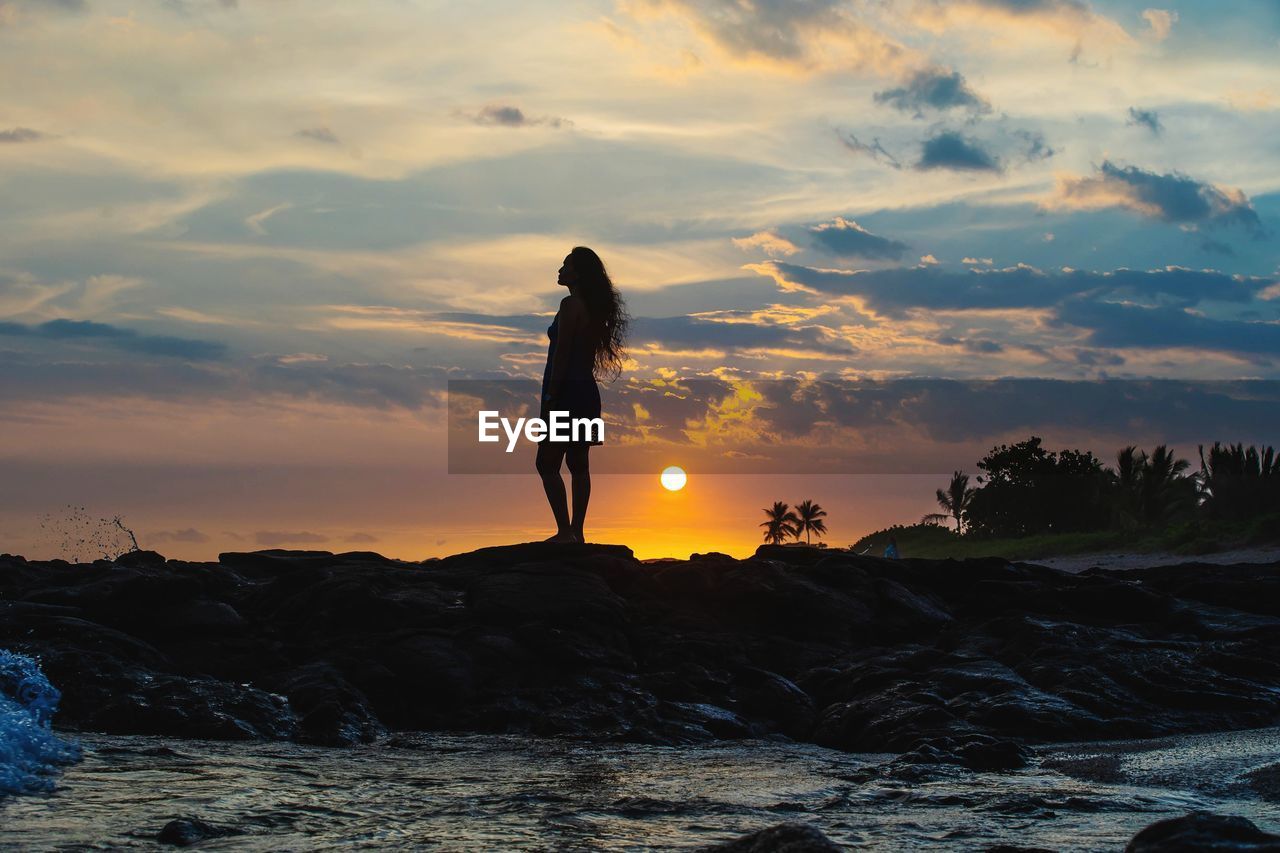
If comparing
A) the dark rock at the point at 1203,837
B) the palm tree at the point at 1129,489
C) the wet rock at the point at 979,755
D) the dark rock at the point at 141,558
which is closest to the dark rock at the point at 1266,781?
the wet rock at the point at 979,755

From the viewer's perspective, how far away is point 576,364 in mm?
11586

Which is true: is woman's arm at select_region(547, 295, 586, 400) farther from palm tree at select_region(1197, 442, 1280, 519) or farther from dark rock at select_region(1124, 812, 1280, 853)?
palm tree at select_region(1197, 442, 1280, 519)

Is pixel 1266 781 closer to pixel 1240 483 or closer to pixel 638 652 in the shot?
pixel 638 652

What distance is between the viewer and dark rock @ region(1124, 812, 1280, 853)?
4086 mm

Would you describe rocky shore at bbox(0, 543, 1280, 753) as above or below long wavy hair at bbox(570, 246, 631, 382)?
below

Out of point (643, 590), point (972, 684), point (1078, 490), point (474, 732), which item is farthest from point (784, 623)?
point (1078, 490)

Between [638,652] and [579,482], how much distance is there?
2.18m

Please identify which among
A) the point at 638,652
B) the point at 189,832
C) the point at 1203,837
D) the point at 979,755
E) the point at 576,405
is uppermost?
the point at 576,405

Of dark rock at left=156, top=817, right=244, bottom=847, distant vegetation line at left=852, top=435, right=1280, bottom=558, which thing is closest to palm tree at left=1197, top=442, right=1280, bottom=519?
distant vegetation line at left=852, top=435, right=1280, bottom=558

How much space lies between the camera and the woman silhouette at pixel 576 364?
1142 cm

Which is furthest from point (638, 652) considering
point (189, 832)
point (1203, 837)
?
point (1203, 837)

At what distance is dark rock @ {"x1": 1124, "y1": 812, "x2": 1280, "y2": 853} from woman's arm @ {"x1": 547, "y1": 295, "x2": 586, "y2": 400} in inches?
305

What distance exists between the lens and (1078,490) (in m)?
50.5

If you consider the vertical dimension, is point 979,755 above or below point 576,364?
below
